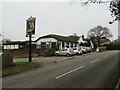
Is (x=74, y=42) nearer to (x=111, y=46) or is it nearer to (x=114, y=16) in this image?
(x=111, y=46)

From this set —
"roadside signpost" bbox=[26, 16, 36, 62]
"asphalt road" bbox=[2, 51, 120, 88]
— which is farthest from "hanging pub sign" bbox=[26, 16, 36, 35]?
"asphalt road" bbox=[2, 51, 120, 88]

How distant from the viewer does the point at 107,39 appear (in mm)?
121438

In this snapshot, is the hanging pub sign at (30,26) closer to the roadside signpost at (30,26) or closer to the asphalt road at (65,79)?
the roadside signpost at (30,26)

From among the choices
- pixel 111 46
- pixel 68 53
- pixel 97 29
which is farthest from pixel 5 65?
pixel 97 29

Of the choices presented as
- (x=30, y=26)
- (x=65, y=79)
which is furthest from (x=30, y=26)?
(x=65, y=79)

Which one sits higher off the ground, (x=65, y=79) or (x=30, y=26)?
(x=30, y=26)

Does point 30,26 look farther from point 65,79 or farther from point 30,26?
point 65,79

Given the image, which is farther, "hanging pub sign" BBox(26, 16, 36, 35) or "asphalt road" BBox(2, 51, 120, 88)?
"hanging pub sign" BBox(26, 16, 36, 35)

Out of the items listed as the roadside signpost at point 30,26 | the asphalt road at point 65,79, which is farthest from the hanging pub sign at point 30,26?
the asphalt road at point 65,79

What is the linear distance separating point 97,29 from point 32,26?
90.9 m

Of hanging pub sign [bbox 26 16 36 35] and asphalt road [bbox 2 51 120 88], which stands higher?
hanging pub sign [bbox 26 16 36 35]

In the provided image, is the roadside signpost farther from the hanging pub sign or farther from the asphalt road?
the asphalt road

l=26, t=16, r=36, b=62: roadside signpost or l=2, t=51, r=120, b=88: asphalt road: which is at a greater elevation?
l=26, t=16, r=36, b=62: roadside signpost

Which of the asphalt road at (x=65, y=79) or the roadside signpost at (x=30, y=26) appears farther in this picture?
the roadside signpost at (x=30, y=26)
